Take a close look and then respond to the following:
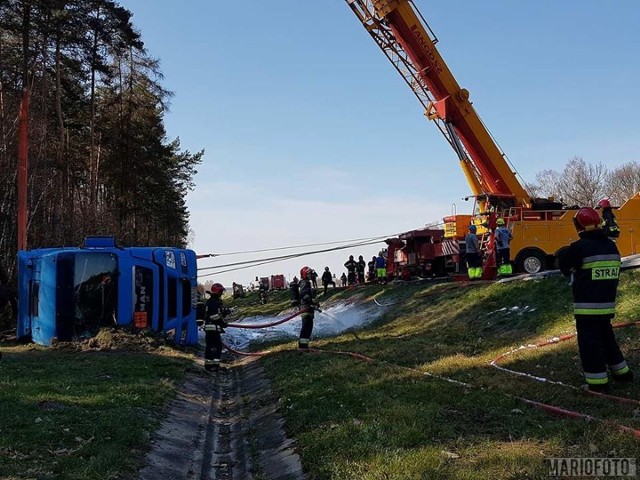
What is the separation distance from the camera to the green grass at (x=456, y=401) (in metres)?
4.57

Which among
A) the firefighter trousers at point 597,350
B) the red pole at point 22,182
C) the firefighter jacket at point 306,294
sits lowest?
the firefighter trousers at point 597,350

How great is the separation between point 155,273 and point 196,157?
114 feet

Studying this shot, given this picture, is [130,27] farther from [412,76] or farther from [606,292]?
[606,292]

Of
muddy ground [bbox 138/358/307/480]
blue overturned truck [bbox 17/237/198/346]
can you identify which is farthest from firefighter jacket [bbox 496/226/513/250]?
blue overturned truck [bbox 17/237/198/346]

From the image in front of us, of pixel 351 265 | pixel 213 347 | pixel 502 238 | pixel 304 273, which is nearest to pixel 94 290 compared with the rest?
pixel 213 347

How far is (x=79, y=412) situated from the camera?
6719 mm

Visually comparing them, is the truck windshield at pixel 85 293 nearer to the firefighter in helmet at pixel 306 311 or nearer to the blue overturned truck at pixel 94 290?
the blue overturned truck at pixel 94 290

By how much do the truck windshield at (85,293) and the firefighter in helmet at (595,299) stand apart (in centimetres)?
1014

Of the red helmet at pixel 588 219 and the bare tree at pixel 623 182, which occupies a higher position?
the bare tree at pixel 623 182

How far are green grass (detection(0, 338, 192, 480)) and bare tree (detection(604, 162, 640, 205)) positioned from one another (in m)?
63.3

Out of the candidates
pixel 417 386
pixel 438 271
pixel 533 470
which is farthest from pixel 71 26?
pixel 533 470

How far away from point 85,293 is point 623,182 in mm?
64645

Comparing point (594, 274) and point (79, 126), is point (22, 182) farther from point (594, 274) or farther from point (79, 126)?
point (594, 274)

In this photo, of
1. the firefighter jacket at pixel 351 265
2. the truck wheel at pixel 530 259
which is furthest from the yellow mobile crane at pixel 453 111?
the firefighter jacket at pixel 351 265
